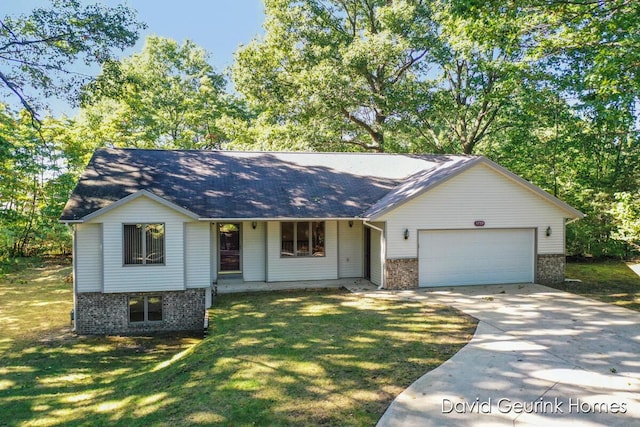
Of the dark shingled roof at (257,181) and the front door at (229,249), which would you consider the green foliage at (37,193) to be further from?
the front door at (229,249)

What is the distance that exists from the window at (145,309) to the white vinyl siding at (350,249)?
6107 mm

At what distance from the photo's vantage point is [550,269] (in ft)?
45.4

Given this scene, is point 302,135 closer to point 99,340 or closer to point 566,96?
point 566,96

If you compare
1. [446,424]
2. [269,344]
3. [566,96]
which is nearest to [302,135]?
[566,96]

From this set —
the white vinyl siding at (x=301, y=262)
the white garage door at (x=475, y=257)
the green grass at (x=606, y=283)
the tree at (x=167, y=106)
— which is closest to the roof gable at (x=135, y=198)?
the white vinyl siding at (x=301, y=262)

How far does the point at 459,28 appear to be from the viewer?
12.8 meters

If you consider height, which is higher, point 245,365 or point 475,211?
point 475,211

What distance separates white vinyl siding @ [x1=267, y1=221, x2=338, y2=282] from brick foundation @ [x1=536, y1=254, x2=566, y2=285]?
699 cm

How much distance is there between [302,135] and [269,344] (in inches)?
622

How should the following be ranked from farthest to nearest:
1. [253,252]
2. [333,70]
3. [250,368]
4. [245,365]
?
[333,70], [253,252], [245,365], [250,368]

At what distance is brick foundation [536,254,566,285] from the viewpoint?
13.8 metres

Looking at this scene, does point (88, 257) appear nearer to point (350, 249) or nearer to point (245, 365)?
point (245, 365)

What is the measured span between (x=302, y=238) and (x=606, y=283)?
10559 mm

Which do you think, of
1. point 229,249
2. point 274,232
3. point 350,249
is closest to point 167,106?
point 229,249
